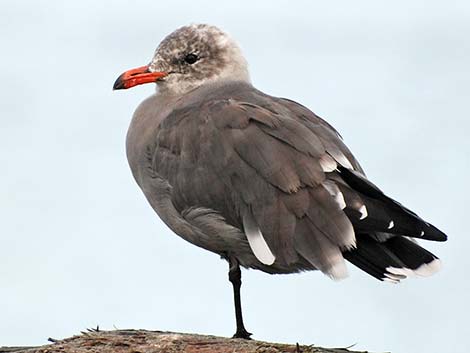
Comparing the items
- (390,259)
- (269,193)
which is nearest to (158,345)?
(269,193)

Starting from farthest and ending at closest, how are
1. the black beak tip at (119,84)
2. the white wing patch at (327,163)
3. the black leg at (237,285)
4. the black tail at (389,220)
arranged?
the black beak tip at (119,84) → the black leg at (237,285) → the white wing patch at (327,163) → the black tail at (389,220)

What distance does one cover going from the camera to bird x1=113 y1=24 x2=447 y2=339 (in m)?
10.5

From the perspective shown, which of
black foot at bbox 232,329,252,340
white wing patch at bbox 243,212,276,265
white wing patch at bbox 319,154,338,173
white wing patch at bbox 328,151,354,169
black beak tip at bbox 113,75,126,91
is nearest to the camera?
white wing patch at bbox 243,212,276,265

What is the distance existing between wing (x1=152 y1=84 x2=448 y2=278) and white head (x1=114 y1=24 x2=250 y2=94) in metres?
1.40

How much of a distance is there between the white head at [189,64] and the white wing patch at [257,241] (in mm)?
2527

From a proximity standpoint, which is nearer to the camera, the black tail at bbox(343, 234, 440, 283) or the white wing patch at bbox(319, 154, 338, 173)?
the black tail at bbox(343, 234, 440, 283)

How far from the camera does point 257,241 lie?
34.9 feet

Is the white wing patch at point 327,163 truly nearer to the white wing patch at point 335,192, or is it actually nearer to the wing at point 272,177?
the wing at point 272,177

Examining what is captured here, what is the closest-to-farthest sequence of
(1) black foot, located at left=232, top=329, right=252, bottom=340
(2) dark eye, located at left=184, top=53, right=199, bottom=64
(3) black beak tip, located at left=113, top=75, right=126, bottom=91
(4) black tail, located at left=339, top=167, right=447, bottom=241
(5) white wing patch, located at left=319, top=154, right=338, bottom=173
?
(4) black tail, located at left=339, top=167, right=447, bottom=241 < (5) white wing patch, located at left=319, top=154, right=338, bottom=173 < (1) black foot, located at left=232, top=329, right=252, bottom=340 < (3) black beak tip, located at left=113, top=75, right=126, bottom=91 < (2) dark eye, located at left=184, top=53, right=199, bottom=64

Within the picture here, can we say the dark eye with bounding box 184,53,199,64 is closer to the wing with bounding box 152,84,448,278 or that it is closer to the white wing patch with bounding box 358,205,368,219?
the wing with bounding box 152,84,448,278

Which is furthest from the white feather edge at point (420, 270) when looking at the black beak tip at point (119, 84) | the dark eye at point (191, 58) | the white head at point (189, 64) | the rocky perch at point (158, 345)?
the black beak tip at point (119, 84)

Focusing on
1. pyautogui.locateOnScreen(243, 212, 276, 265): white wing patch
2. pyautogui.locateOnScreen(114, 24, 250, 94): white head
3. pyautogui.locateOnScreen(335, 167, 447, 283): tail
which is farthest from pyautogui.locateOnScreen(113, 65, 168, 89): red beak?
pyautogui.locateOnScreen(335, 167, 447, 283): tail

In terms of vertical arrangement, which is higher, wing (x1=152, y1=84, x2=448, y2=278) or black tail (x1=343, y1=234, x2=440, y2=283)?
wing (x1=152, y1=84, x2=448, y2=278)

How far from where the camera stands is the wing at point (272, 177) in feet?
34.4
